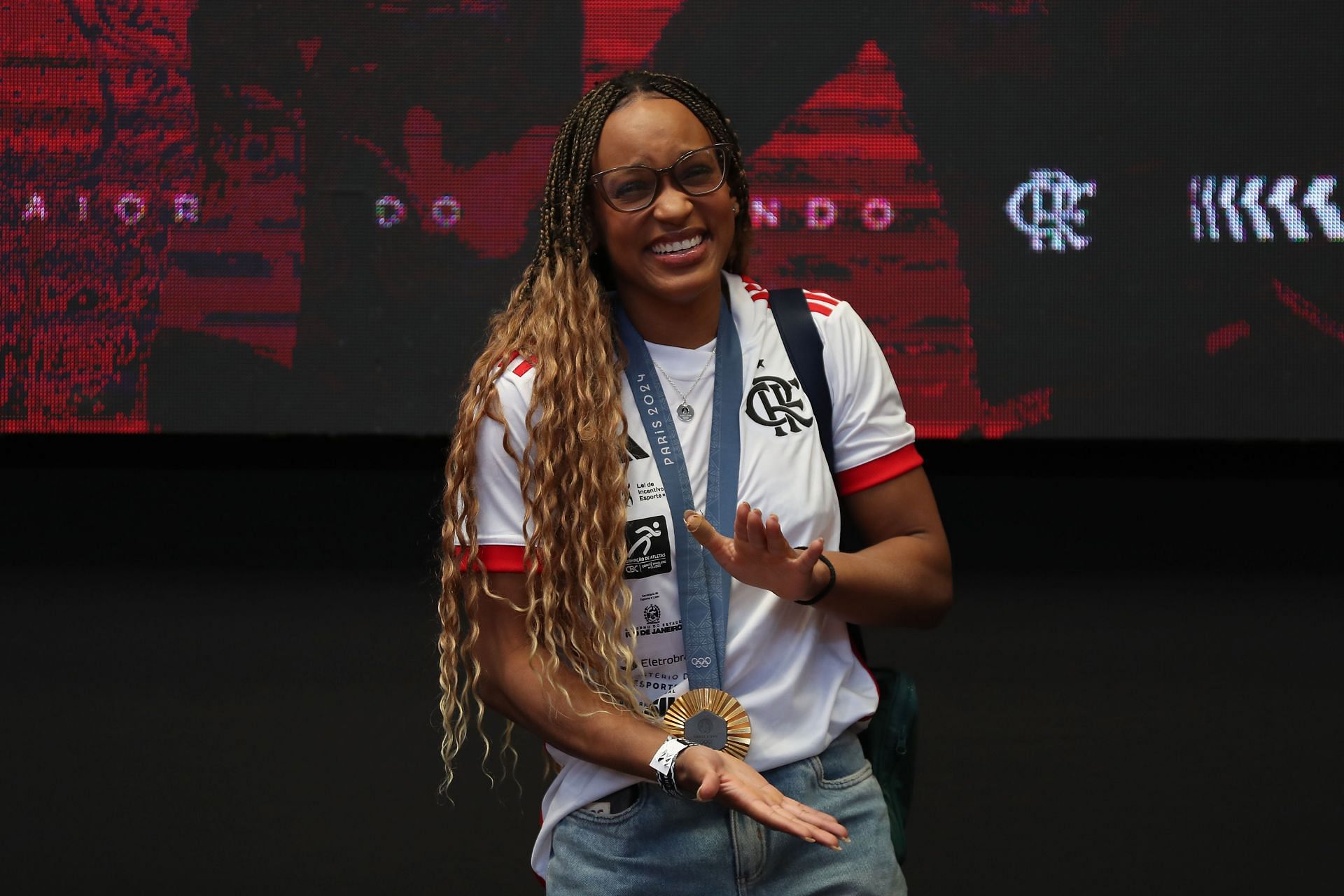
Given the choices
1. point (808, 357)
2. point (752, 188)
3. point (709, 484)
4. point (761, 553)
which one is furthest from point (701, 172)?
point (752, 188)

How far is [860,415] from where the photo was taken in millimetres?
1487

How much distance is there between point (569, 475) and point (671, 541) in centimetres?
13

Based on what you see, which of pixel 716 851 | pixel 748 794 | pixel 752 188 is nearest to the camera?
pixel 748 794

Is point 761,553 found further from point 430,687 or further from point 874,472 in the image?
point 430,687

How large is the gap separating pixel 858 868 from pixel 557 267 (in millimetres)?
752

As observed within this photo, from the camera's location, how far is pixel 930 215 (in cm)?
267

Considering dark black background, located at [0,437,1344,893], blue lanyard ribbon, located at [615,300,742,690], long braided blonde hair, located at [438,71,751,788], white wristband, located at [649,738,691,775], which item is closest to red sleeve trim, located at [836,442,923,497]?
blue lanyard ribbon, located at [615,300,742,690]

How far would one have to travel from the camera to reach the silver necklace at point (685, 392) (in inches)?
58.0

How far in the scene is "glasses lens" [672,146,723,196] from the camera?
1472 millimetres

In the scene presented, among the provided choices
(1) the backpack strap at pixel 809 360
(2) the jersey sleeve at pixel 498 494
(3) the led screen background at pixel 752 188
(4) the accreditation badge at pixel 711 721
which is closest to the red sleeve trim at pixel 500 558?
(2) the jersey sleeve at pixel 498 494

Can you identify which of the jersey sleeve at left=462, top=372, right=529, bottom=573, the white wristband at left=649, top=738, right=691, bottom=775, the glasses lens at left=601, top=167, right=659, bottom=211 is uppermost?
the glasses lens at left=601, top=167, right=659, bottom=211

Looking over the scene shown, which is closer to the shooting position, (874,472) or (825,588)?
(825,588)

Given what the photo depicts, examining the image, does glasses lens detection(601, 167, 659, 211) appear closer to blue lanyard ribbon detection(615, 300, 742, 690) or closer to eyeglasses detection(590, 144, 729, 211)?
eyeglasses detection(590, 144, 729, 211)

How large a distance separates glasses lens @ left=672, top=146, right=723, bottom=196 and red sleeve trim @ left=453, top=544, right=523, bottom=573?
45cm
